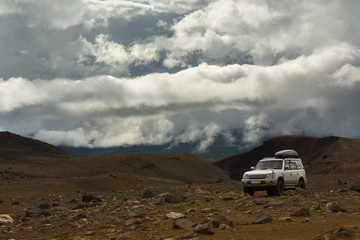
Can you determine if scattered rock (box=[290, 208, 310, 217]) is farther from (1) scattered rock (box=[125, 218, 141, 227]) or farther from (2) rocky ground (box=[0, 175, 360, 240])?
(1) scattered rock (box=[125, 218, 141, 227])

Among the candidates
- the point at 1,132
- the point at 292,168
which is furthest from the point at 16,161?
the point at 292,168

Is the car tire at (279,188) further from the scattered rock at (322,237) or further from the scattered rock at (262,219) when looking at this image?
the scattered rock at (322,237)

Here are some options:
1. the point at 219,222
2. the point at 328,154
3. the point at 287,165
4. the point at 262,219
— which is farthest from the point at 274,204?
the point at 328,154

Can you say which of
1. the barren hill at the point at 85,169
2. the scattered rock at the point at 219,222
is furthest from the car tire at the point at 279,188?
the barren hill at the point at 85,169

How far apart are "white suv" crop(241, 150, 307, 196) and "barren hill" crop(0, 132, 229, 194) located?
26.5 m

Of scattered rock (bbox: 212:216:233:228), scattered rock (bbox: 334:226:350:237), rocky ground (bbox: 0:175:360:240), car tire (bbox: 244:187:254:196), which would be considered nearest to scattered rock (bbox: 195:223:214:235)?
rocky ground (bbox: 0:175:360:240)

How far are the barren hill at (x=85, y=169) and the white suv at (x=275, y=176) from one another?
26505 mm

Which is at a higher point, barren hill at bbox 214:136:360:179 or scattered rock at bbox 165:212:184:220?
barren hill at bbox 214:136:360:179

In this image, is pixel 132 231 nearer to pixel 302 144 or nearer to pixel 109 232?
pixel 109 232

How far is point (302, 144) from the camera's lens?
630 ft

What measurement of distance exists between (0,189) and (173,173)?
7721cm

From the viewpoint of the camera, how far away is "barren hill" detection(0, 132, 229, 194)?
55875mm

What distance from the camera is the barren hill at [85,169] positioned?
2200 inches

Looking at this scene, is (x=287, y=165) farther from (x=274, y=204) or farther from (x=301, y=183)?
(x=274, y=204)
